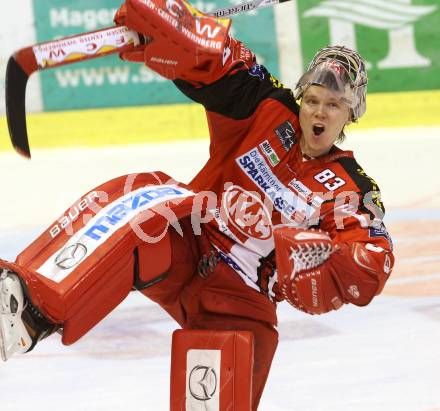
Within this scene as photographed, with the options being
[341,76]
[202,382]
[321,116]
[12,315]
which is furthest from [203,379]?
[341,76]

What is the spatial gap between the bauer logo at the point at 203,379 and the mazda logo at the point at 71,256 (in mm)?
407

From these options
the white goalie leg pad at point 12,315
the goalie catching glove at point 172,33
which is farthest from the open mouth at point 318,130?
the white goalie leg pad at point 12,315

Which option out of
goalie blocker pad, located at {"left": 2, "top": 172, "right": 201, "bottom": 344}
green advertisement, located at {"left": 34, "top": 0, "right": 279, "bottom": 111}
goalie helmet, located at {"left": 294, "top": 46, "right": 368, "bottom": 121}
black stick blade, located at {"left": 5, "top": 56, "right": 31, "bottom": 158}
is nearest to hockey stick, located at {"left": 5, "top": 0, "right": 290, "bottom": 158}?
black stick blade, located at {"left": 5, "top": 56, "right": 31, "bottom": 158}

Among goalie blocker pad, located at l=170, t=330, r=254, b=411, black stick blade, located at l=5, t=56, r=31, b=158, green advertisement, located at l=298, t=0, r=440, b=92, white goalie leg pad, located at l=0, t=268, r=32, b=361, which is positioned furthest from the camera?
green advertisement, located at l=298, t=0, r=440, b=92

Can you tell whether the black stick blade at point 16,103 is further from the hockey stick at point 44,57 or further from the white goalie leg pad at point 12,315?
the white goalie leg pad at point 12,315

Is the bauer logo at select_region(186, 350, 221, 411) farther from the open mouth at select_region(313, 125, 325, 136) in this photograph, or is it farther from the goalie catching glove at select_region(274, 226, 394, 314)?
the open mouth at select_region(313, 125, 325, 136)

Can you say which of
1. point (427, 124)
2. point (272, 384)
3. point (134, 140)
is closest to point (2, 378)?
point (272, 384)

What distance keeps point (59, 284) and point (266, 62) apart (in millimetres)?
3539

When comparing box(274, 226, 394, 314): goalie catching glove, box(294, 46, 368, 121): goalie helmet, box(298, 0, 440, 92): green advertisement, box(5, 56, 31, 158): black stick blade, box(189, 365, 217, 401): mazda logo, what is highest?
box(5, 56, 31, 158): black stick blade

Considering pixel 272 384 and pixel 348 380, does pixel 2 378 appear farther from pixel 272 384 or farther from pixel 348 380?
pixel 348 380

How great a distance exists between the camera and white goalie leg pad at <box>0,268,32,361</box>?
6.67 ft

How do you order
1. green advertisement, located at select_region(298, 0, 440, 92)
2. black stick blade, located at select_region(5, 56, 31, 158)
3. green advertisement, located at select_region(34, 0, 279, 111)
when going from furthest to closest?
green advertisement, located at select_region(298, 0, 440, 92) < green advertisement, located at select_region(34, 0, 279, 111) < black stick blade, located at select_region(5, 56, 31, 158)

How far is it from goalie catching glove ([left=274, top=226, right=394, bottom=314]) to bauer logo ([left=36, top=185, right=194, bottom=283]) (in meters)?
0.28

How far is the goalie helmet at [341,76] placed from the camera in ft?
7.89
